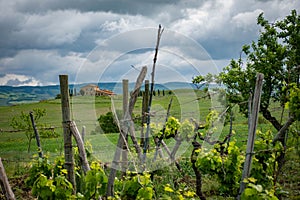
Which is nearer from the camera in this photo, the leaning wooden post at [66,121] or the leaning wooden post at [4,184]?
the leaning wooden post at [66,121]

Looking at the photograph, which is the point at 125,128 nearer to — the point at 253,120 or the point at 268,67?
the point at 253,120

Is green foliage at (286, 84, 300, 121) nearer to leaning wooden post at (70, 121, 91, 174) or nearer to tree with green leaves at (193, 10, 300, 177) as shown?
leaning wooden post at (70, 121, 91, 174)

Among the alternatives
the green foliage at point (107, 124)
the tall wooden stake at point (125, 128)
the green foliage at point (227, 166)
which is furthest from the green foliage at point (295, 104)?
the green foliage at point (107, 124)

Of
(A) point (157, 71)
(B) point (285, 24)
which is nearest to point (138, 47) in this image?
(A) point (157, 71)

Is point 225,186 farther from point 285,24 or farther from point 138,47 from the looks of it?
point 285,24

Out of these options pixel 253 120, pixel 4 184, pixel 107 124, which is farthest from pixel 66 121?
pixel 107 124

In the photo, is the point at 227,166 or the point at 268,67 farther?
the point at 268,67

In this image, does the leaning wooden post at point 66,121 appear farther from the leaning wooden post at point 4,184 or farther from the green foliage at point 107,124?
the green foliage at point 107,124

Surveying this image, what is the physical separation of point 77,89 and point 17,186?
3.26 metres

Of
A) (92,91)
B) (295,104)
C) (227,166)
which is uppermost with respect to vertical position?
(92,91)

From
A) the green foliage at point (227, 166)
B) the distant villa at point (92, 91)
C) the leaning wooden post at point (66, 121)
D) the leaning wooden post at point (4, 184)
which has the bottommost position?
the leaning wooden post at point (4, 184)

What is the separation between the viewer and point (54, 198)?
3.46 metres

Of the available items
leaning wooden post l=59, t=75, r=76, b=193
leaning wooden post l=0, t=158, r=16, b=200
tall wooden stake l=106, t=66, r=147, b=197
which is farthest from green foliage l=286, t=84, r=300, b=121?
leaning wooden post l=0, t=158, r=16, b=200

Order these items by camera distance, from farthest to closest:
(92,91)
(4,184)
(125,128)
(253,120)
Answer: (92,91)
(4,184)
(125,128)
(253,120)
